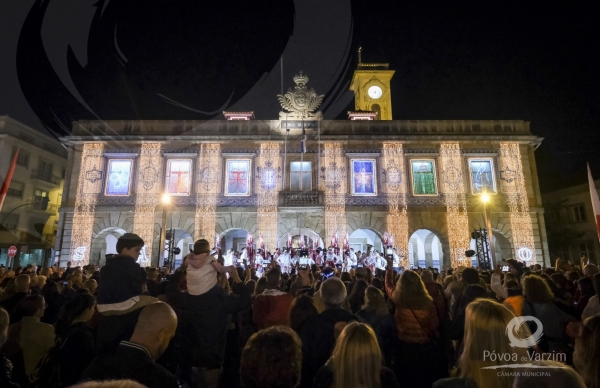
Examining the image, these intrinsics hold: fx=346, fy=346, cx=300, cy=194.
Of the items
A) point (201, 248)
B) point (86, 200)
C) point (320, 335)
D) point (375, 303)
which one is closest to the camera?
point (320, 335)

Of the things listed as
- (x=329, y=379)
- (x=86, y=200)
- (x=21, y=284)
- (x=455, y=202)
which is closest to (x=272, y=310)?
(x=329, y=379)

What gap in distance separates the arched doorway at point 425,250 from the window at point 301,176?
397 inches

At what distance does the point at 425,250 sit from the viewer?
2903 cm

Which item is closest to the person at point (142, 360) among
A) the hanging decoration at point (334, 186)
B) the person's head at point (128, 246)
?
the person's head at point (128, 246)

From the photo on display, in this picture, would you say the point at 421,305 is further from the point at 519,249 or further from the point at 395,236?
the point at 519,249

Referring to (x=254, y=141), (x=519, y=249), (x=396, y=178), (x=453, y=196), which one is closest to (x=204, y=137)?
(x=254, y=141)

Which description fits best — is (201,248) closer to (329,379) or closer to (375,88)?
(329,379)

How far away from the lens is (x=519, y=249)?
24594mm

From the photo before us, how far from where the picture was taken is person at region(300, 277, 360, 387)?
12.6 ft

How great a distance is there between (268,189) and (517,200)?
1833 cm

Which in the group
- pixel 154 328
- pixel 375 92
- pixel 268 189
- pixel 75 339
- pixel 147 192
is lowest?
pixel 75 339

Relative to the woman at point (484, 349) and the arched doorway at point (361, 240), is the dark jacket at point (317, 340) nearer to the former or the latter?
the woman at point (484, 349)

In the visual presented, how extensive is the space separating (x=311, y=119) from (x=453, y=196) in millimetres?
12084

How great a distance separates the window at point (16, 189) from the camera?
32625mm
